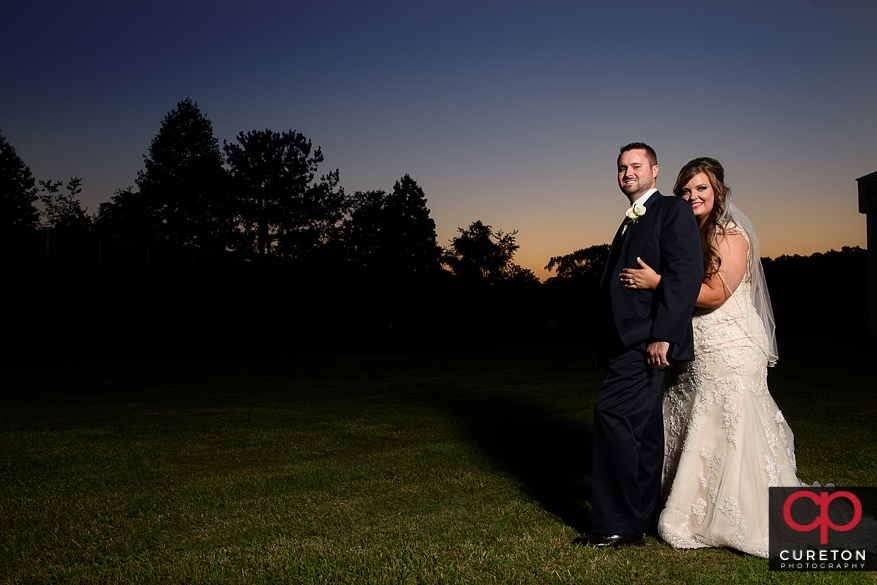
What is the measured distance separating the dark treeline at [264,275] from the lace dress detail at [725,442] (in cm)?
2622

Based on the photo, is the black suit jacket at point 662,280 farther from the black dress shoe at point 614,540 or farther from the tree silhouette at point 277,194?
the tree silhouette at point 277,194

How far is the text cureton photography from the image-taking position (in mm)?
3492

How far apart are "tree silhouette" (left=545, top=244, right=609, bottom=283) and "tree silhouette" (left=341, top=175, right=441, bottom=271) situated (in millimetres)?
25443

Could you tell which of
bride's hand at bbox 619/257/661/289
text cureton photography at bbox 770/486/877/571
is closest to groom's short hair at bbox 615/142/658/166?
bride's hand at bbox 619/257/661/289

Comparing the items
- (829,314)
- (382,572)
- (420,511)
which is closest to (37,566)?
(382,572)

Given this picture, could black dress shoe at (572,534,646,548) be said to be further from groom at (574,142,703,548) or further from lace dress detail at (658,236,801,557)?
lace dress detail at (658,236,801,557)

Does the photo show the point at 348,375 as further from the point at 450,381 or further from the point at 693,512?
the point at 693,512

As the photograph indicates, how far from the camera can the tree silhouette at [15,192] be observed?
48734 mm

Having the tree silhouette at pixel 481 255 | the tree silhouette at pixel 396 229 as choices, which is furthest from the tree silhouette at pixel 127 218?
the tree silhouette at pixel 481 255

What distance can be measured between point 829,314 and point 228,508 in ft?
179

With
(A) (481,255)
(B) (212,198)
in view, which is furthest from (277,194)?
(A) (481,255)

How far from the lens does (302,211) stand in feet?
195

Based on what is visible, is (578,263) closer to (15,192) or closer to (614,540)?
(15,192)

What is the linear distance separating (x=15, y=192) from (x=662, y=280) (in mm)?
59778
